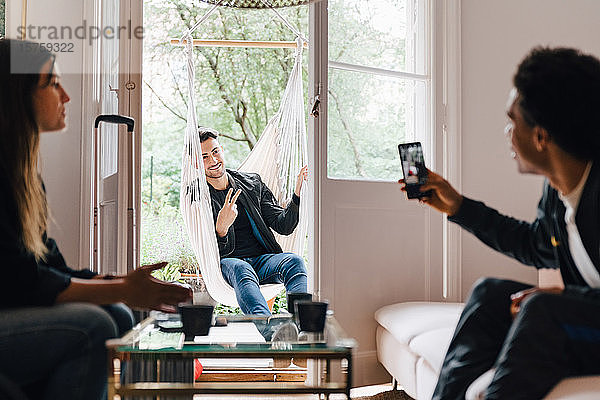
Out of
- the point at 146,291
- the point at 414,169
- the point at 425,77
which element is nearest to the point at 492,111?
the point at 425,77

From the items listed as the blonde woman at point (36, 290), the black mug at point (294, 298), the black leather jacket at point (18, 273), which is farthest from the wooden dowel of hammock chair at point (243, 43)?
the black leather jacket at point (18, 273)

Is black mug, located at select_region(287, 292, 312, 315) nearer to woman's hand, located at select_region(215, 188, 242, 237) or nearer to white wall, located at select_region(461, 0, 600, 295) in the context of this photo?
white wall, located at select_region(461, 0, 600, 295)

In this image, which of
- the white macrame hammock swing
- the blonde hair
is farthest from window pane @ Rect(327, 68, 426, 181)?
the blonde hair

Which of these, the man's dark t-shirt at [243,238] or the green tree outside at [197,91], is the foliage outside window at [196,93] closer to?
the green tree outside at [197,91]

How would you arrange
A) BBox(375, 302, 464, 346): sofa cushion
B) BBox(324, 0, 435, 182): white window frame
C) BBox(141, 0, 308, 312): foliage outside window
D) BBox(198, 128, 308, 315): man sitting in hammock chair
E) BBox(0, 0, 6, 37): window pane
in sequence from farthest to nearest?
1. BBox(141, 0, 308, 312): foliage outside window
2. BBox(198, 128, 308, 315): man sitting in hammock chair
3. BBox(324, 0, 435, 182): white window frame
4. BBox(0, 0, 6, 37): window pane
5. BBox(375, 302, 464, 346): sofa cushion

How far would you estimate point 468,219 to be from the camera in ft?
5.41

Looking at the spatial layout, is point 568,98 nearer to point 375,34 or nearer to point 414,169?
point 414,169

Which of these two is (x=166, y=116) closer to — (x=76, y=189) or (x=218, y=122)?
(x=218, y=122)

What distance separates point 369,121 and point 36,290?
5.92 ft

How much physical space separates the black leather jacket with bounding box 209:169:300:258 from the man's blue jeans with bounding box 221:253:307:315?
131mm

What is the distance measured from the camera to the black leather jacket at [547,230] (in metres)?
1.24

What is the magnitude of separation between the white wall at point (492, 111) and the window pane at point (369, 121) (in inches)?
9.1

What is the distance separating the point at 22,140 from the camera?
4.29ft

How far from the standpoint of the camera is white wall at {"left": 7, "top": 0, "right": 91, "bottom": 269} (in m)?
2.69
